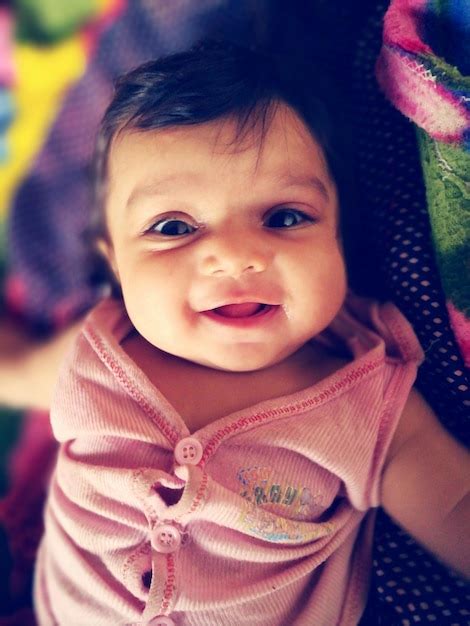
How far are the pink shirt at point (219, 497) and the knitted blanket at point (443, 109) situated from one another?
12 cm

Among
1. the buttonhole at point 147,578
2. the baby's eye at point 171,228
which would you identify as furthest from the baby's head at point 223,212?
the buttonhole at point 147,578

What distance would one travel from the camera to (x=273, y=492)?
762mm

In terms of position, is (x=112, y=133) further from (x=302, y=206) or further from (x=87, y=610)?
(x=87, y=610)

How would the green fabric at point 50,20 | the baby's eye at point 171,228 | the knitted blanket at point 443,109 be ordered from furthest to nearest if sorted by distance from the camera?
the green fabric at point 50,20
the baby's eye at point 171,228
the knitted blanket at point 443,109

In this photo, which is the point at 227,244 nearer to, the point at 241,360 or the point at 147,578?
the point at 241,360

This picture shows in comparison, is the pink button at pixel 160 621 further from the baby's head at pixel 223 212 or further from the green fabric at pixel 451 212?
the green fabric at pixel 451 212

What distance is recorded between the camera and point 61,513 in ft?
2.70

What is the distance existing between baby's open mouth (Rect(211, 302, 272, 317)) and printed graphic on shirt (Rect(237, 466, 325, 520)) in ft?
0.61

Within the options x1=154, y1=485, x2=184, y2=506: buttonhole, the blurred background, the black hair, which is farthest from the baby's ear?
x1=154, y1=485, x2=184, y2=506: buttonhole

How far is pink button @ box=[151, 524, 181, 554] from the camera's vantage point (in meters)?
0.73

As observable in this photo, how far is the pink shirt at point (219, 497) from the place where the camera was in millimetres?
737

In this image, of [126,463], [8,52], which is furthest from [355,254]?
[8,52]

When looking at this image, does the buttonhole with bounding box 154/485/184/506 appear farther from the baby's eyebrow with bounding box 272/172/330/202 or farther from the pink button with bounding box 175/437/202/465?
the baby's eyebrow with bounding box 272/172/330/202

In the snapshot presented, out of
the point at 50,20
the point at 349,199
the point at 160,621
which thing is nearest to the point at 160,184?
the point at 349,199
